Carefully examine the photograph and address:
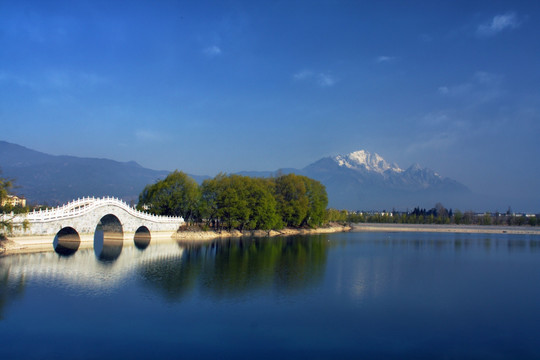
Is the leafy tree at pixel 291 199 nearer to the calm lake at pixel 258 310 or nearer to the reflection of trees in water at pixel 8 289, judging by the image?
the calm lake at pixel 258 310

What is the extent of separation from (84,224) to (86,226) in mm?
335

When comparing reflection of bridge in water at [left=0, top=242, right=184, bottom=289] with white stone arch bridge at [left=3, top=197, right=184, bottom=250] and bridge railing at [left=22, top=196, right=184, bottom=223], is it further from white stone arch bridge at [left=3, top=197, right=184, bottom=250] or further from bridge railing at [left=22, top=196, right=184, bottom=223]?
bridge railing at [left=22, top=196, right=184, bottom=223]

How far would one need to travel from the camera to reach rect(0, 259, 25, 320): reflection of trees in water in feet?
59.0

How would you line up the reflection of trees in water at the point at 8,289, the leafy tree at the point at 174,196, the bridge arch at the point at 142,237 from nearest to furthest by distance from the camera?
the reflection of trees in water at the point at 8,289, the bridge arch at the point at 142,237, the leafy tree at the point at 174,196

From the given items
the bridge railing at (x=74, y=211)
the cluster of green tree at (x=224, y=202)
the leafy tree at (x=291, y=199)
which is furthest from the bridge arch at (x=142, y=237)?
the leafy tree at (x=291, y=199)

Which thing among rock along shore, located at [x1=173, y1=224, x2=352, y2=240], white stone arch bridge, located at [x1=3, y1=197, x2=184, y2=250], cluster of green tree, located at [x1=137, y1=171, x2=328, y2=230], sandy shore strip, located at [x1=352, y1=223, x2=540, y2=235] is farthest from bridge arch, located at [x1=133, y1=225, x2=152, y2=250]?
sandy shore strip, located at [x1=352, y1=223, x2=540, y2=235]

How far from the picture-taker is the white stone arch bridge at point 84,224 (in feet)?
105

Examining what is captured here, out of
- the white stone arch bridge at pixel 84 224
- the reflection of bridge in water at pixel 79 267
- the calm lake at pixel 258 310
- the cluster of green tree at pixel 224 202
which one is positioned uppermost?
the cluster of green tree at pixel 224 202

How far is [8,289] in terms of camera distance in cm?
1981

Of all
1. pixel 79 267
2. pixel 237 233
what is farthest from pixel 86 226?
pixel 237 233

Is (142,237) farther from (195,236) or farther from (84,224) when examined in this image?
(84,224)

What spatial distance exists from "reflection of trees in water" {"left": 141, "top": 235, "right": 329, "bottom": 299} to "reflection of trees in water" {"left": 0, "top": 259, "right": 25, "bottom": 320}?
6333 mm

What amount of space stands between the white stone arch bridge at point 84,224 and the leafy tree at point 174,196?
7.75 feet

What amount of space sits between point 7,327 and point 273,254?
25.6m
